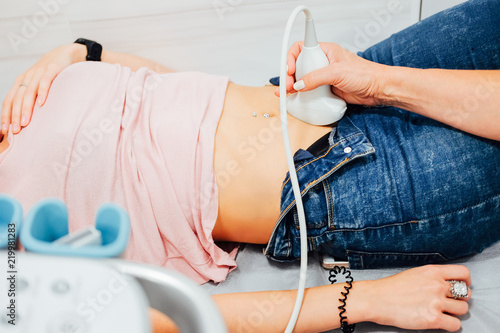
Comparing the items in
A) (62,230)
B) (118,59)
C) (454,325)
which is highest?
(118,59)

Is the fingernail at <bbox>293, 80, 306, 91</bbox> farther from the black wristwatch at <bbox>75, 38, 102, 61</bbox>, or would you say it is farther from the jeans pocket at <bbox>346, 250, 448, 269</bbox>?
the black wristwatch at <bbox>75, 38, 102, 61</bbox>

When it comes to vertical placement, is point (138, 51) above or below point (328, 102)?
above

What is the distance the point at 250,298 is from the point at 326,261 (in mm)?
226

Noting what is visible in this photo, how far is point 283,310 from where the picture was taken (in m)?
0.77

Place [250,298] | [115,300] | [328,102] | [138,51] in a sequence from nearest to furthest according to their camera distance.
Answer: [115,300], [250,298], [328,102], [138,51]

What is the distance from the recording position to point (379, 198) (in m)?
0.83

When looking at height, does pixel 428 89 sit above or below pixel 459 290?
above

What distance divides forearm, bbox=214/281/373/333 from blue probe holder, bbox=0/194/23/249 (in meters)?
0.43

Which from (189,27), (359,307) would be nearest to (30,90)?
(189,27)

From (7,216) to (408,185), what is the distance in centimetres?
68

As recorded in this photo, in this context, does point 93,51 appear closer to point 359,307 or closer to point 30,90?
point 30,90

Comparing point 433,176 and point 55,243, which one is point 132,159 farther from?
point 433,176

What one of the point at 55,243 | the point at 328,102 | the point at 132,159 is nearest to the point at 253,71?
the point at 328,102

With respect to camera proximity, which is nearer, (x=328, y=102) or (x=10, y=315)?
(x=10, y=315)
